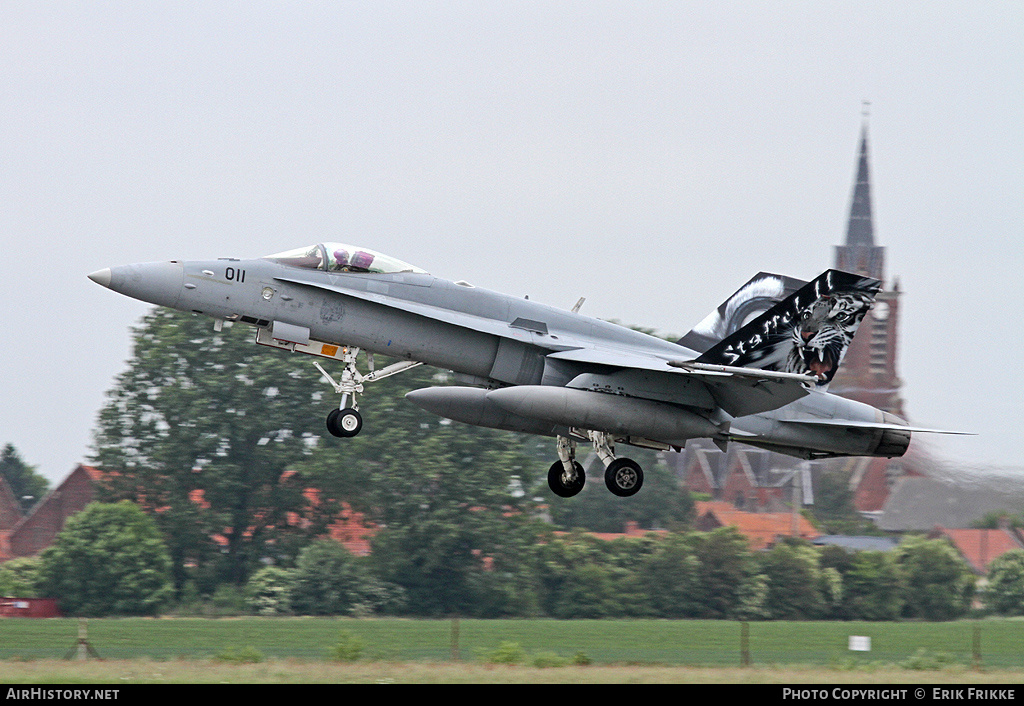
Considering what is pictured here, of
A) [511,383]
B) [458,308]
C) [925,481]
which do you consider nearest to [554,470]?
[511,383]

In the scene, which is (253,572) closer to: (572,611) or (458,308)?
(572,611)

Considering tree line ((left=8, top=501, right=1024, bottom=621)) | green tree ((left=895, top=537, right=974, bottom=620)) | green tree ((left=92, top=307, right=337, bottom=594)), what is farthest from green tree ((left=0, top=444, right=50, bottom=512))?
green tree ((left=895, top=537, right=974, bottom=620))

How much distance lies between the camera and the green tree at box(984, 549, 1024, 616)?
4941cm

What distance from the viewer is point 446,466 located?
177ft

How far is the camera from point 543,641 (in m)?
37.3

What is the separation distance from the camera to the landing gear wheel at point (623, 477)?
2025cm

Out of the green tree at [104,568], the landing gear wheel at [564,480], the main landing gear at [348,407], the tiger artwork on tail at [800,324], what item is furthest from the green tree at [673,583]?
the main landing gear at [348,407]

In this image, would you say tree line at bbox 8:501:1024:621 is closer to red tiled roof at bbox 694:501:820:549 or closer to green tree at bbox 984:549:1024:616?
green tree at bbox 984:549:1024:616

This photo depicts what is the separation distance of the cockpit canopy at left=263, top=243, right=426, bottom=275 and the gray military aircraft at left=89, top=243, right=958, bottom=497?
2 cm

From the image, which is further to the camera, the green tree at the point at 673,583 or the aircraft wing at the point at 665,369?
the green tree at the point at 673,583

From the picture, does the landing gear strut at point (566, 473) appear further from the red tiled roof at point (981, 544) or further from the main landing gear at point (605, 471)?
the red tiled roof at point (981, 544)

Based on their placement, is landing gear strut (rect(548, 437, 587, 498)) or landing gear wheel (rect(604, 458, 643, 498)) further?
landing gear strut (rect(548, 437, 587, 498))

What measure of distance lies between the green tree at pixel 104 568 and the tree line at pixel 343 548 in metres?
0.07

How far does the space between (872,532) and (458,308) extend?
40125 mm
